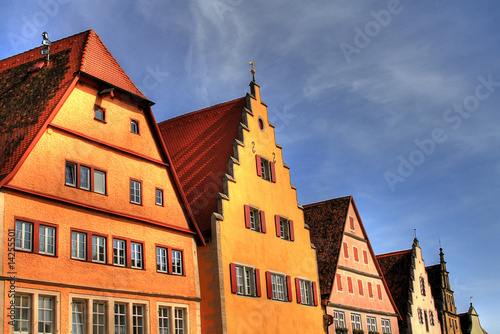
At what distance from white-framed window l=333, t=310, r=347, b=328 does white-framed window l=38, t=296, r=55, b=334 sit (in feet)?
71.1

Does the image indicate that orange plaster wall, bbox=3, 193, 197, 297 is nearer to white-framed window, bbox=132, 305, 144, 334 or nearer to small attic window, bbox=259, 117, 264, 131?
white-framed window, bbox=132, 305, 144, 334

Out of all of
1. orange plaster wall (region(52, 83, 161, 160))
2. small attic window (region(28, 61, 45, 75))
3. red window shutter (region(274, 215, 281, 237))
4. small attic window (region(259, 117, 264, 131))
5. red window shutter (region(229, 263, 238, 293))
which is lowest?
red window shutter (region(229, 263, 238, 293))

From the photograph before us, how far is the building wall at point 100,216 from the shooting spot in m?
21.8

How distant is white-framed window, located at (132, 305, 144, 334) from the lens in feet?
81.8

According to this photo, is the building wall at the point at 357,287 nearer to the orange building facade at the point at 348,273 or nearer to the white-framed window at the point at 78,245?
the orange building facade at the point at 348,273

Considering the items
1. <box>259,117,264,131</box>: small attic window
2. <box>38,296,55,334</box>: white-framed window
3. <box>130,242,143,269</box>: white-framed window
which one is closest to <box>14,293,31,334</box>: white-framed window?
<box>38,296,55,334</box>: white-framed window

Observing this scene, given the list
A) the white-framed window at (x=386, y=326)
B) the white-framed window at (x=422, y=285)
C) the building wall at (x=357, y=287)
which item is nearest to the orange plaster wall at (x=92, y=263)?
the building wall at (x=357, y=287)

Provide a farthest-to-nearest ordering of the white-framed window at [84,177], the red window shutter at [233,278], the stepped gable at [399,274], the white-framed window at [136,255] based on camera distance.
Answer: the stepped gable at [399,274]
the red window shutter at [233,278]
the white-framed window at [136,255]
the white-framed window at [84,177]

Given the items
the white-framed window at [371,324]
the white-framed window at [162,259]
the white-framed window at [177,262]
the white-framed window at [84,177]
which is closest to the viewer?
the white-framed window at [84,177]

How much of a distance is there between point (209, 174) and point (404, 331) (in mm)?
24461

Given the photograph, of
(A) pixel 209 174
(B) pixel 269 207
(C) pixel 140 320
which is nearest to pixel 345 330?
(B) pixel 269 207

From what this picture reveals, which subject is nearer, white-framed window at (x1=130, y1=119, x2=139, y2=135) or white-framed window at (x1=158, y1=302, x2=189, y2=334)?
white-framed window at (x1=158, y1=302, x2=189, y2=334)

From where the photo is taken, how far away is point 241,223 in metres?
31.8

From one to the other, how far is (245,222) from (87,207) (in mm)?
9831
